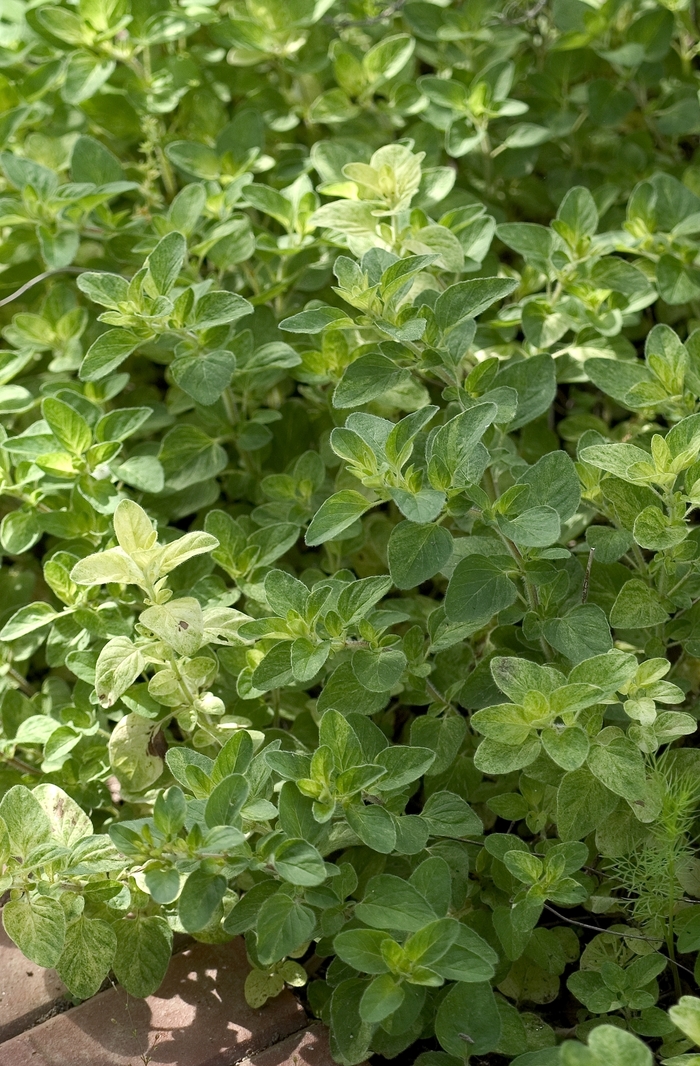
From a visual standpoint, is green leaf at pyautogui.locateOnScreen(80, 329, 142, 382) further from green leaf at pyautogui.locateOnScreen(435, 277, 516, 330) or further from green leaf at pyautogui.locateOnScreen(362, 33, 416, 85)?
green leaf at pyautogui.locateOnScreen(362, 33, 416, 85)

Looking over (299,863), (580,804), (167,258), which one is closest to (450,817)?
(580,804)

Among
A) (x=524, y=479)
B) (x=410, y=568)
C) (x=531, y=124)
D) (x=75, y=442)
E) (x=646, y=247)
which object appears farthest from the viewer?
(x=531, y=124)

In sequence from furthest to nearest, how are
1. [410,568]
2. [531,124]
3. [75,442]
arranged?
[531,124]
[75,442]
[410,568]

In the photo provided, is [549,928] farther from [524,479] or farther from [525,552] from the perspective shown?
[524,479]

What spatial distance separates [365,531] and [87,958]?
2.85ft

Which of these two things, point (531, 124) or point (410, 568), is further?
point (531, 124)

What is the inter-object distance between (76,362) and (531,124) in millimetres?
1161

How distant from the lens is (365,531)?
6.81 feet

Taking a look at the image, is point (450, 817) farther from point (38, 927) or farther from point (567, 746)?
point (38, 927)

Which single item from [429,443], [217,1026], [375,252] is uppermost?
[375,252]

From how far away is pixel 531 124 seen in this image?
2561 mm

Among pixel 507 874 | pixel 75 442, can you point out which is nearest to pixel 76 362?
pixel 75 442

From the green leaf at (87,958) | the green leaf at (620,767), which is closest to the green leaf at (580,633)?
the green leaf at (620,767)

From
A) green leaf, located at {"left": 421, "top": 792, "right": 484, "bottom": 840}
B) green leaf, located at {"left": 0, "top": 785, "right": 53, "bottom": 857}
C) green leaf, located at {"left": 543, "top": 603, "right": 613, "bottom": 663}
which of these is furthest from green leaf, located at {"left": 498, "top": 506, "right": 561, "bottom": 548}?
green leaf, located at {"left": 0, "top": 785, "right": 53, "bottom": 857}
